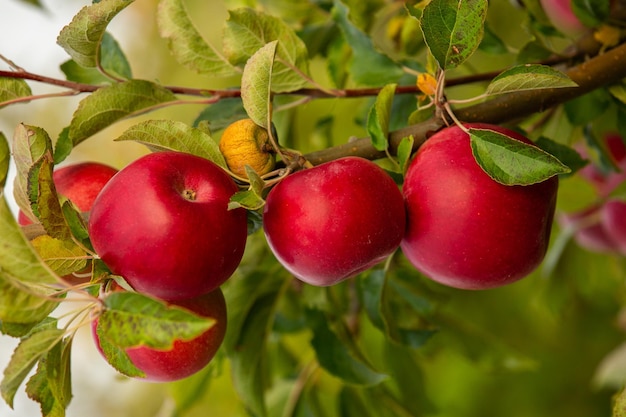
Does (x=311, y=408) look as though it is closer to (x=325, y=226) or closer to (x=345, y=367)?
(x=345, y=367)

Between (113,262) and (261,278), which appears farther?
(261,278)

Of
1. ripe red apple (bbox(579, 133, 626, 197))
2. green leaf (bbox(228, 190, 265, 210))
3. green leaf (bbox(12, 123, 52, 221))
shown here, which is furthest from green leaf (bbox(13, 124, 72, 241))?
ripe red apple (bbox(579, 133, 626, 197))

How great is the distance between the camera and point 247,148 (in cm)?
46

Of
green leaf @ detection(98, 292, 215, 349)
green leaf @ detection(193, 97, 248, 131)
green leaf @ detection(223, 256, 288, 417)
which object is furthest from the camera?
green leaf @ detection(223, 256, 288, 417)

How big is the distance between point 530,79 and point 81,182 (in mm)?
326

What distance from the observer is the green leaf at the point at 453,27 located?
0.44 meters

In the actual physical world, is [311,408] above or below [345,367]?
below

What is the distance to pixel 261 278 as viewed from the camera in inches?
27.8

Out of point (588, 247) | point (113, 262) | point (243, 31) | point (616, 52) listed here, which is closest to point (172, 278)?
point (113, 262)

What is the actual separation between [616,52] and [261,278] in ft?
1.26

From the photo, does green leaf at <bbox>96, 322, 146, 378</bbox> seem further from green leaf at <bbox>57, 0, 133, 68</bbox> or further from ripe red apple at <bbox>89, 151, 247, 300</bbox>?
green leaf at <bbox>57, 0, 133, 68</bbox>

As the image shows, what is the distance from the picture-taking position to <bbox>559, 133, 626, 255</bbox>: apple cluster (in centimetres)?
87

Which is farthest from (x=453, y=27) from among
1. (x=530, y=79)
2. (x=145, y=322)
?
(x=145, y=322)

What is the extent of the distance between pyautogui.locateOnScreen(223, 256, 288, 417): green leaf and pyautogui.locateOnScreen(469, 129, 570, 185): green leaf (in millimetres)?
326
